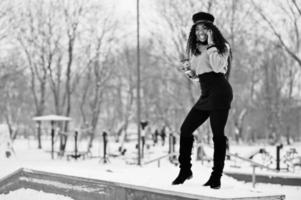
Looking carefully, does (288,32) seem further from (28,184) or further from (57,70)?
(28,184)

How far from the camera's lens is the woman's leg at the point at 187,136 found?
465cm

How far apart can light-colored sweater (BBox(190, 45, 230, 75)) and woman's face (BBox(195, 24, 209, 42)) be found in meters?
0.13

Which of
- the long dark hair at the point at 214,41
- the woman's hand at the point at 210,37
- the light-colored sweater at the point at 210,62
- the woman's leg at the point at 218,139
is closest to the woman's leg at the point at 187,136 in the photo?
the woman's leg at the point at 218,139

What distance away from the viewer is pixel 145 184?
16.5ft

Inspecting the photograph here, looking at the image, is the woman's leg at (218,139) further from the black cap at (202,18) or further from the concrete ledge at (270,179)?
the concrete ledge at (270,179)

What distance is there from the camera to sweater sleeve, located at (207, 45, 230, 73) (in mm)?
4480

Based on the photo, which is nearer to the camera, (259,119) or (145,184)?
(145,184)

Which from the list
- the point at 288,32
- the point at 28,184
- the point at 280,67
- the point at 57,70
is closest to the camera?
the point at 28,184

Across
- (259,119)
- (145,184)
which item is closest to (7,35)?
(145,184)

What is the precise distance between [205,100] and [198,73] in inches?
13.5

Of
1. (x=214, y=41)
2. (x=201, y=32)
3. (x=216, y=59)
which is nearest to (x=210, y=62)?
(x=216, y=59)

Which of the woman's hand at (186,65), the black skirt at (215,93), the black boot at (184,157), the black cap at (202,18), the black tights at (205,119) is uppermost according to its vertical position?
the black cap at (202,18)

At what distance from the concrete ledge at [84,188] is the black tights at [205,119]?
0.66 m

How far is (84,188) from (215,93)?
2217 millimetres
